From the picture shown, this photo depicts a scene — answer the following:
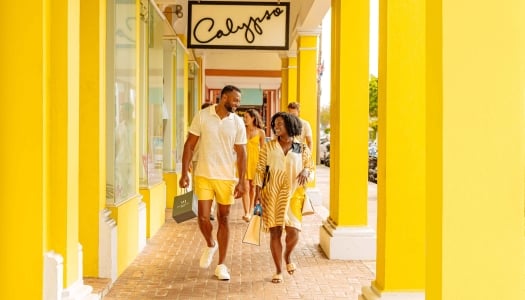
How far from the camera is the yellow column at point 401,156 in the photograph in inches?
170

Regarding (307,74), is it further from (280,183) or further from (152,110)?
(280,183)

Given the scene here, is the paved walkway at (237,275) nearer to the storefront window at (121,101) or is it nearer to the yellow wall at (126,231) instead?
the yellow wall at (126,231)

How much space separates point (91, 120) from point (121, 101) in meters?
0.87

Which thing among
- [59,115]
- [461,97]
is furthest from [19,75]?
[461,97]

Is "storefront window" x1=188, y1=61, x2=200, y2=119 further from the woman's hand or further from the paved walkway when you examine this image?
the woman's hand

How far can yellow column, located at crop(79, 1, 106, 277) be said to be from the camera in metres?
5.30

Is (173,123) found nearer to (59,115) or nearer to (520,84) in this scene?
(59,115)

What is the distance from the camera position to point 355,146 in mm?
6891

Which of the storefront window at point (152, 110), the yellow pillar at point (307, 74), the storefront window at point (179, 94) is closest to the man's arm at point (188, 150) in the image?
the storefront window at point (152, 110)

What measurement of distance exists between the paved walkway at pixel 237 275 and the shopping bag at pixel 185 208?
0.58 m

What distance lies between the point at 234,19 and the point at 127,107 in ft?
8.37

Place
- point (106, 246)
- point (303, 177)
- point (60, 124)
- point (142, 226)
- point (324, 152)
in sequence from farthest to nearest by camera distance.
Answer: point (324, 152) → point (142, 226) → point (303, 177) → point (106, 246) → point (60, 124)

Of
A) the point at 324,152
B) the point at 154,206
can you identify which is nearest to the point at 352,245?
the point at 154,206

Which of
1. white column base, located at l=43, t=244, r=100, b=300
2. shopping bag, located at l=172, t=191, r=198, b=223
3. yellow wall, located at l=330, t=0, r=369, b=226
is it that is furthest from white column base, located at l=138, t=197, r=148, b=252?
white column base, located at l=43, t=244, r=100, b=300
